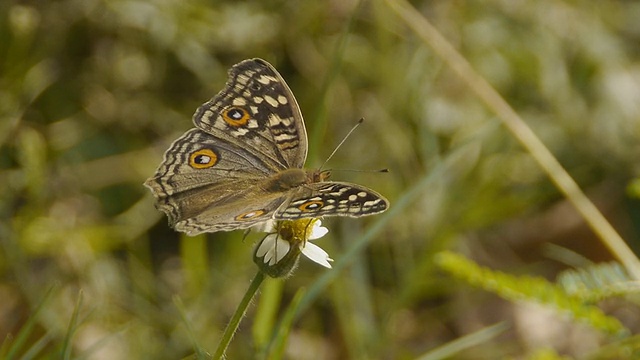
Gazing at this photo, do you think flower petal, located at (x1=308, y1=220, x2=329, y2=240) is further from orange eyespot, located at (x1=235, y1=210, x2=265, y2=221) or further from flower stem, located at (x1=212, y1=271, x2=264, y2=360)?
flower stem, located at (x1=212, y1=271, x2=264, y2=360)

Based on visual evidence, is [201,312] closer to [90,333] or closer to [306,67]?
[90,333]

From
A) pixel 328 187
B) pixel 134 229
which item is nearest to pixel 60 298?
pixel 134 229

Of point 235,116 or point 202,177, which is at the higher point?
point 235,116

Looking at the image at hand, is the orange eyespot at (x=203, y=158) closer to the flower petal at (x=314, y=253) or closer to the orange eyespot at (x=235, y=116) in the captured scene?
the orange eyespot at (x=235, y=116)

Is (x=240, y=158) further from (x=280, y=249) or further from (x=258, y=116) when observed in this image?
(x=280, y=249)

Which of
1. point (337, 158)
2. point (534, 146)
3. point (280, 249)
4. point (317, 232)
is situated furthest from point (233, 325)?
point (337, 158)

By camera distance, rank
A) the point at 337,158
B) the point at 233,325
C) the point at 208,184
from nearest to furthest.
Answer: the point at 233,325
the point at 208,184
the point at 337,158
